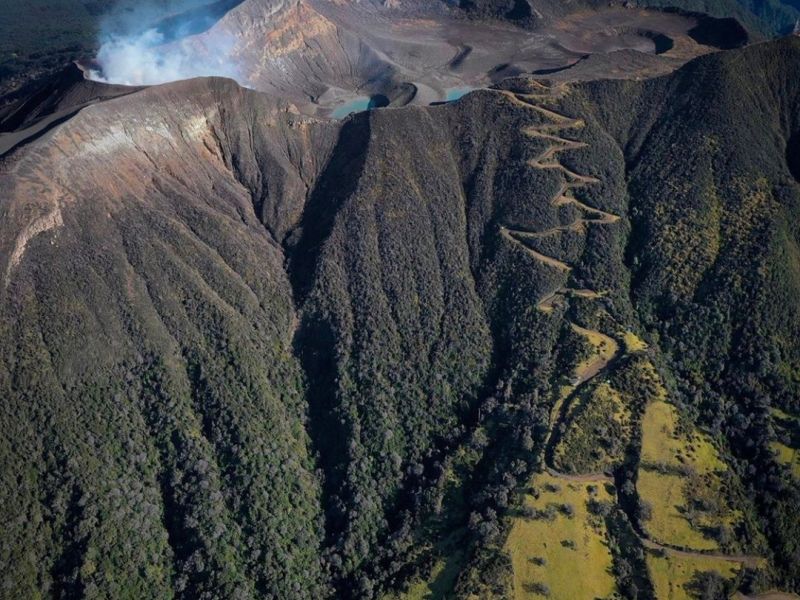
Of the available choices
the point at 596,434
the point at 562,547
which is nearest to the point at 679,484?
the point at 596,434

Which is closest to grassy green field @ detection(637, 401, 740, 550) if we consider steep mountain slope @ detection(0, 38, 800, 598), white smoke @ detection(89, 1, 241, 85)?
steep mountain slope @ detection(0, 38, 800, 598)

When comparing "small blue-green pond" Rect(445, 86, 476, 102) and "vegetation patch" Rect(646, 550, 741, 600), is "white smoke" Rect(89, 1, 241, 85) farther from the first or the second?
"vegetation patch" Rect(646, 550, 741, 600)

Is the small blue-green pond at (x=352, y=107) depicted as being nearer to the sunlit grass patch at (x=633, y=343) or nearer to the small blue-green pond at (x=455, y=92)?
the small blue-green pond at (x=455, y=92)

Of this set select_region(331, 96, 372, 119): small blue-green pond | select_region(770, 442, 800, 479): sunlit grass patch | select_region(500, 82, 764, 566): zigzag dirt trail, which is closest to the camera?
select_region(500, 82, 764, 566): zigzag dirt trail

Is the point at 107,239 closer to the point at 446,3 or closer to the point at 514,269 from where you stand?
the point at 514,269

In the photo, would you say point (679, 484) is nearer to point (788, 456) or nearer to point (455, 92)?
point (788, 456)
